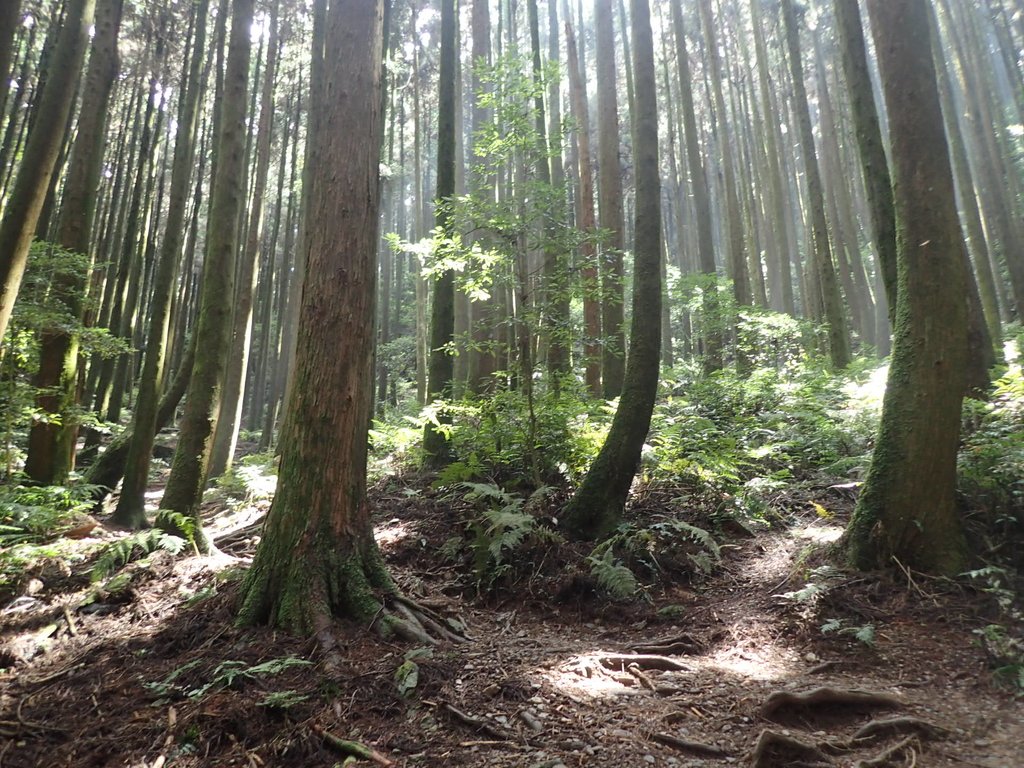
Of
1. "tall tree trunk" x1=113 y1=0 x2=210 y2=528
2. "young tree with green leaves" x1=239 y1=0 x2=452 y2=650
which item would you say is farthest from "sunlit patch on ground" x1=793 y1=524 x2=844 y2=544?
"tall tree trunk" x1=113 y1=0 x2=210 y2=528

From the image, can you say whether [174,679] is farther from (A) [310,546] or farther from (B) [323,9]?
(B) [323,9]

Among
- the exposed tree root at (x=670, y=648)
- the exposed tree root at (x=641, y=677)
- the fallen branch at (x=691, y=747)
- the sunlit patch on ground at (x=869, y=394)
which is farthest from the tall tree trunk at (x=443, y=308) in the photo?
the sunlit patch on ground at (x=869, y=394)

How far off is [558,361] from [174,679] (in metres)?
7.43

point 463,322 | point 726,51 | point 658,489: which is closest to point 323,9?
point 463,322

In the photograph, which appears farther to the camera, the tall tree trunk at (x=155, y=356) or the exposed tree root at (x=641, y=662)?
the tall tree trunk at (x=155, y=356)

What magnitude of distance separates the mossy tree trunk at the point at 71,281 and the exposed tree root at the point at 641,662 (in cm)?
743

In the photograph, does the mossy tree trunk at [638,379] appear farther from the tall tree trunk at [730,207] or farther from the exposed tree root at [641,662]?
the tall tree trunk at [730,207]

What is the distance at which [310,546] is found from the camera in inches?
168

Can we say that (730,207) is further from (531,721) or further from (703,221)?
(531,721)

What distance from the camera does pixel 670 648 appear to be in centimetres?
446

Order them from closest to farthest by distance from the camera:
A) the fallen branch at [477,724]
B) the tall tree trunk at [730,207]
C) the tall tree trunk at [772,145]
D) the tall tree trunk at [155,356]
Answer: the fallen branch at [477,724] < the tall tree trunk at [155,356] < the tall tree trunk at [730,207] < the tall tree trunk at [772,145]

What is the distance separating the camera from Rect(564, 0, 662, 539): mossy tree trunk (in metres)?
6.43

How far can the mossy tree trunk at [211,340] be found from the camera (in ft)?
21.1

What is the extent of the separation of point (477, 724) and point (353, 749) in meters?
0.69
